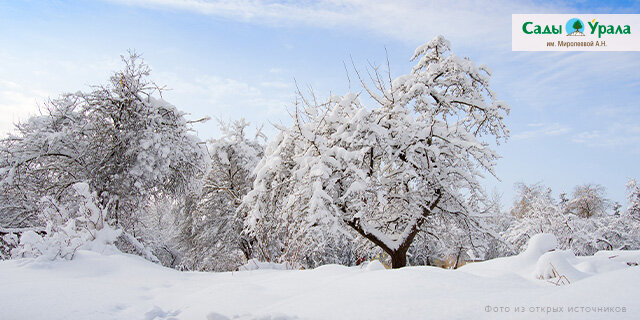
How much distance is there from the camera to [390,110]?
9.65 metres

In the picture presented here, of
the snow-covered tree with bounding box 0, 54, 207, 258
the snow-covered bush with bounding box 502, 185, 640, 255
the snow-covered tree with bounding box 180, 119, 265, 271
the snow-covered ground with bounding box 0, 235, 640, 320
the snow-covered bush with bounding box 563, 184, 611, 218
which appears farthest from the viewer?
the snow-covered bush with bounding box 563, 184, 611, 218

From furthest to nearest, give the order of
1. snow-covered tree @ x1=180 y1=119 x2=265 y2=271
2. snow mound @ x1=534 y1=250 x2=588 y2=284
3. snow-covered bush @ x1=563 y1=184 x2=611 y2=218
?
snow-covered bush @ x1=563 y1=184 x2=611 y2=218 < snow-covered tree @ x1=180 y1=119 x2=265 y2=271 < snow mound @ x1=534 y1=250 x2=588 y2=284

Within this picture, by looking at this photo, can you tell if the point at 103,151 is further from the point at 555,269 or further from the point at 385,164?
the point at 555,269

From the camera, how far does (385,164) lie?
10516 mm

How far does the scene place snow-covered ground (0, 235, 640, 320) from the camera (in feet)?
8.36

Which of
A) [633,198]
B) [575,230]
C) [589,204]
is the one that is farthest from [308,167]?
[589,204]

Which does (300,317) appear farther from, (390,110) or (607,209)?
(607,209)

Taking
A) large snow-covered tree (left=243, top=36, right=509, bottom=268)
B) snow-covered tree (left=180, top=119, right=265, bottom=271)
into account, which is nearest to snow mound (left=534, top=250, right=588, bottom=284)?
large snow-covered tree (left=243, top=36, right=509, bottom=268)

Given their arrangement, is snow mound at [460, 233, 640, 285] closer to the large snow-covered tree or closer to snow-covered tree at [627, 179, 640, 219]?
the large snow-covered tree

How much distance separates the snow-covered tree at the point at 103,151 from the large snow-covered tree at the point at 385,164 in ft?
12.8

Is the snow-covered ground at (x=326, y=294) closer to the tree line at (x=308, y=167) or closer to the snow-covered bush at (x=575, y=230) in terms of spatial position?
the tree line at (x=308, y=167)

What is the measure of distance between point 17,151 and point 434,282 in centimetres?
1282

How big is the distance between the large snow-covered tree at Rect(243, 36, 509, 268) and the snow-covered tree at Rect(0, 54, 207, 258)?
389cm

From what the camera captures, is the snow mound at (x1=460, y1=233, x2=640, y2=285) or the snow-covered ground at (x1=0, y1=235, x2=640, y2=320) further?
the snow mound at (x1=460, y1=233, x2=640, y2=285)
